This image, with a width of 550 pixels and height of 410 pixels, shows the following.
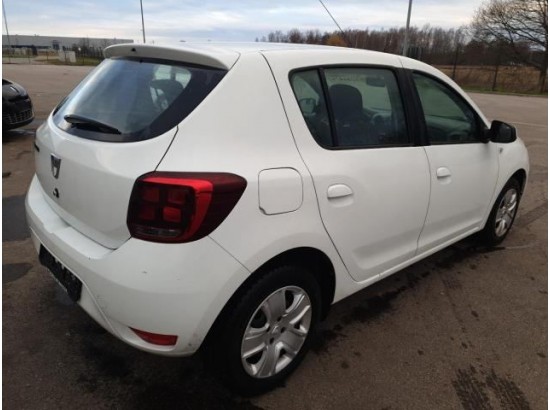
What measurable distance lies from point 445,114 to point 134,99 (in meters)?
2.05

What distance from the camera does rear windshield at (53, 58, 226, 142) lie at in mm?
1857

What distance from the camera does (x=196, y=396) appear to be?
2.21m

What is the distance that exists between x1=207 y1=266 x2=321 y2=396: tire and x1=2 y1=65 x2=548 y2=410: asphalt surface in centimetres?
13

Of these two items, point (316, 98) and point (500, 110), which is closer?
point (316, 98)

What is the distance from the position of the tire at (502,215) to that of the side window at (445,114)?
0.83 m

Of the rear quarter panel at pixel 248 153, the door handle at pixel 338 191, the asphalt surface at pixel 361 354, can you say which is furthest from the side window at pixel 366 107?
the asphalt surface at pixel 361 354

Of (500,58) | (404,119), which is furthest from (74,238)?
(500,58)

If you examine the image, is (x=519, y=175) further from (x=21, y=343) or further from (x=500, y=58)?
(x=500, y=58)

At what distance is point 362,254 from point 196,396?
1.11 meters

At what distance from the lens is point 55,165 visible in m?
2.16

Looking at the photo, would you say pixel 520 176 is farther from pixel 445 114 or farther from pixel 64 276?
pixel 64 276

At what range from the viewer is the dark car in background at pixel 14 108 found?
741 centimetres

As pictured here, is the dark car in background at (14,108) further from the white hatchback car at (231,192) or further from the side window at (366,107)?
the side window at (366,107)

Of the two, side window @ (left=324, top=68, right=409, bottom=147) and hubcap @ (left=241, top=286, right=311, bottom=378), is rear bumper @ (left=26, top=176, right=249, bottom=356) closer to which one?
hubcap @ (left=241, top=286, right=311, bottom=378)
